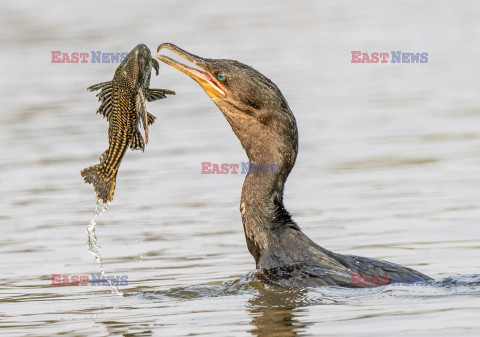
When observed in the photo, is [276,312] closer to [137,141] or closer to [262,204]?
[262,204]

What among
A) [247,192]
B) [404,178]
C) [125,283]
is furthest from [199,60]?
[404,178]

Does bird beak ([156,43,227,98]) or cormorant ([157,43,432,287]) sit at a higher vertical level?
bird beak ([156,43,227,98])

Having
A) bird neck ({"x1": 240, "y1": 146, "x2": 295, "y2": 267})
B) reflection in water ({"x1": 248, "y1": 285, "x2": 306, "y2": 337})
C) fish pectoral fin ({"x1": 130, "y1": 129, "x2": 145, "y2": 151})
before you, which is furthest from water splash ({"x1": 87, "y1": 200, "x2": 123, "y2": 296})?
reflection in water ({"x1": 248, "y1": 285, "x2": 306, "y2": 337})

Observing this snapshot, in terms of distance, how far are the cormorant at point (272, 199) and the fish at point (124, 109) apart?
0.65ft

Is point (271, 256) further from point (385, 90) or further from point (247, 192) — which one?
point (385, 90)

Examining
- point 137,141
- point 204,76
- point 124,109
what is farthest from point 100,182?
point 204,76

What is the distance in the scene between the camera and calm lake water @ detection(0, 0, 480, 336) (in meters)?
8.44

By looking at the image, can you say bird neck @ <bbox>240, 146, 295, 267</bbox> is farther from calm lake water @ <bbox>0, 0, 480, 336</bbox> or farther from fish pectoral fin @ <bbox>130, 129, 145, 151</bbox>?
fish pectoral fin @ <bbox>130, 129, 145, 151</bbox>

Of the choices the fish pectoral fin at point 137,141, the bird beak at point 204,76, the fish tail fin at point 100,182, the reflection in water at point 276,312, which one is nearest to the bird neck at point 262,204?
the reflection in water at point 276,312

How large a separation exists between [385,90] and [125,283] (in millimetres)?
8980

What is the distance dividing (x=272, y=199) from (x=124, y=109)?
1274mm

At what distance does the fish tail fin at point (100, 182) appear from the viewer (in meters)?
9.30

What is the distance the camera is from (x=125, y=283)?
9.77 meters

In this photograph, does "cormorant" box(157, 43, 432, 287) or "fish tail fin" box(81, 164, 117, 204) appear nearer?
"cormorant" box(157, 43, 432, 287)
